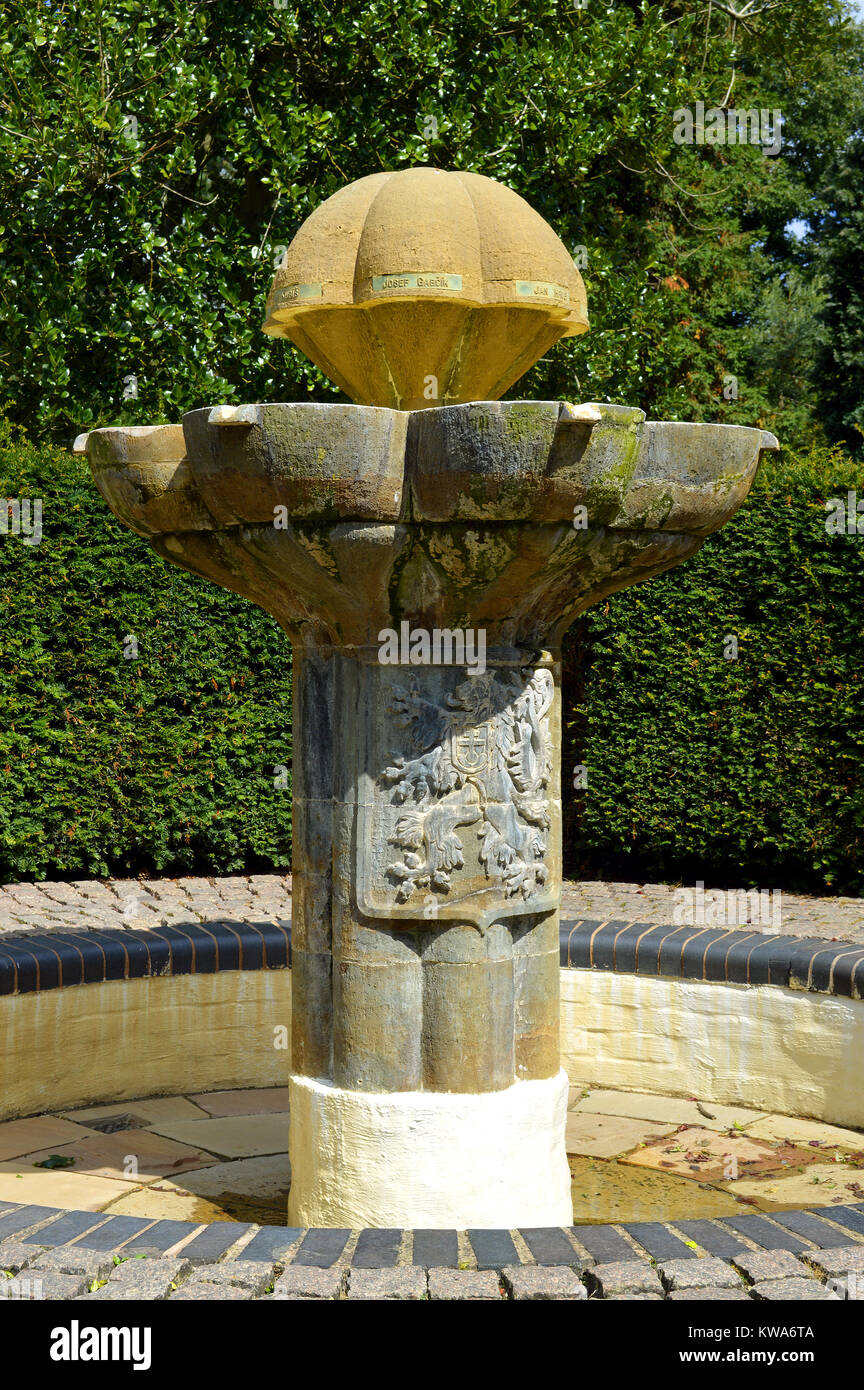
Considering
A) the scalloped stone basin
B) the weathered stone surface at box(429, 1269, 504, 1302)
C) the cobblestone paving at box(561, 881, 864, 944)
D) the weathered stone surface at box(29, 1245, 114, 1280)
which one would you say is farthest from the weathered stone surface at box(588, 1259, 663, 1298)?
the cobblestone paving at box(561, 881, 864, 944)

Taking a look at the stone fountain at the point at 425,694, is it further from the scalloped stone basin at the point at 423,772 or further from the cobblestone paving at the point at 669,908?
the cobblestone paving at the point at 669,908

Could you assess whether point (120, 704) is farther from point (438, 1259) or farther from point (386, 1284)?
point (386, 1284)

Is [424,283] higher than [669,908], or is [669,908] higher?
Result: [424,283]

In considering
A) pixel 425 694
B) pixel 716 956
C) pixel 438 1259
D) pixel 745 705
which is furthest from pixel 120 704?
pixel 438 1259

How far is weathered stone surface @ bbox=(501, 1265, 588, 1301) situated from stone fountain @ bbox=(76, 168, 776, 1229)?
45.2 inches

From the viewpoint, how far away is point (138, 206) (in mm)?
10500

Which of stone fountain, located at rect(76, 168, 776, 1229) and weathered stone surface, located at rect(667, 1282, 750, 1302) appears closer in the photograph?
weathered stone surface, located at rect(667, 1282, 750, 1302)

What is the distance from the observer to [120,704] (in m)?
8.77

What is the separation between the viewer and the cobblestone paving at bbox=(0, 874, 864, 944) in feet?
24.7

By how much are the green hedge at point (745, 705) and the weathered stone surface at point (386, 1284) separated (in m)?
6.22

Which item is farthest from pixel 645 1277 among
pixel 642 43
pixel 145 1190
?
pixel 642 43

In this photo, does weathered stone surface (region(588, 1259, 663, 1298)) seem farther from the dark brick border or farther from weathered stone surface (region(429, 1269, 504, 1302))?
the dark brick border

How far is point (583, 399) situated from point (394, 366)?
7.58 metres

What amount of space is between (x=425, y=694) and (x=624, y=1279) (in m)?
1.78
